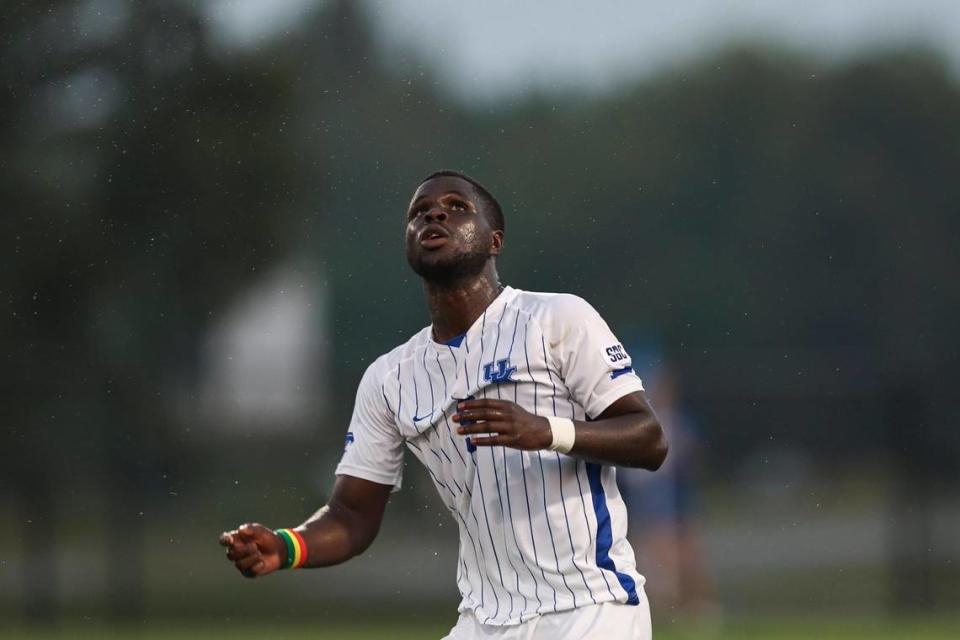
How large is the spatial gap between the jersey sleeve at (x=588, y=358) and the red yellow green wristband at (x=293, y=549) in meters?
0.98

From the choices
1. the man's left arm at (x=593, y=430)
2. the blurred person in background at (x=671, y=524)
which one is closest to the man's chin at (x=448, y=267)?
the man's left arm at (x=593, y=430)

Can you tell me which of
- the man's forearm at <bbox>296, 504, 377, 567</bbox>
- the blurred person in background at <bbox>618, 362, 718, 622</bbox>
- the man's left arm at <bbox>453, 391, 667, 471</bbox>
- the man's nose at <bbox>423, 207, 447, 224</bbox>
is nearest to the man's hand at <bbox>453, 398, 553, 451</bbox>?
the man's left arm at <bbox>453, 391, 667, 471</bbox>

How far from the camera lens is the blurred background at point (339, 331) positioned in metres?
15.4

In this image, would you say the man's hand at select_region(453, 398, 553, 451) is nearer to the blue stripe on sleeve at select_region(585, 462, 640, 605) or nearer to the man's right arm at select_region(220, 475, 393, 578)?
the blue stripe on sleeve at select_region(585, 462, 640, 605)

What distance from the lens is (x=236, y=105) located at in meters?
19.2

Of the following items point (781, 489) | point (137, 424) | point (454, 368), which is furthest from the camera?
point (781, 489)

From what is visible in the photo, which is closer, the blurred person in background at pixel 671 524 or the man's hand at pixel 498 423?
the man's hand at pixel 498 423

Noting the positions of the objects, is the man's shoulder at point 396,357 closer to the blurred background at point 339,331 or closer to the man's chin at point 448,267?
the man's chin at point 448,267

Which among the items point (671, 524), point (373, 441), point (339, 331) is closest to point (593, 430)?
point (373, 441)

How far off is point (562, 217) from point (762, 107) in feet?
26.7

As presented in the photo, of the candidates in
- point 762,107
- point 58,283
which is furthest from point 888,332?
point 58,283

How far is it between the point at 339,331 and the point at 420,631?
1392 centimetres

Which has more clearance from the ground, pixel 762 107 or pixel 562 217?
pixel 762 107

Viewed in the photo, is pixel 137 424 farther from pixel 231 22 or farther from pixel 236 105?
pixel 231 22
